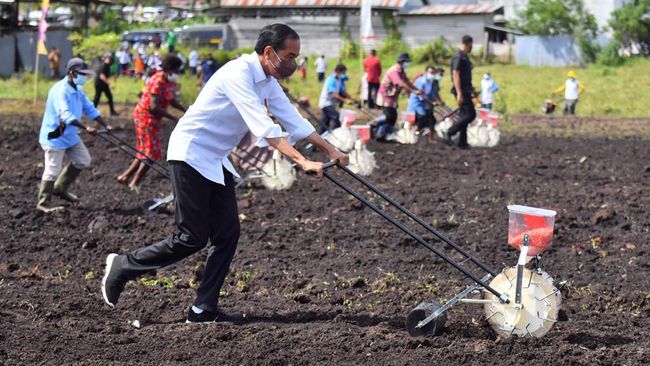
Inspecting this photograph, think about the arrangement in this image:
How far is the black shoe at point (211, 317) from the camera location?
257 inches

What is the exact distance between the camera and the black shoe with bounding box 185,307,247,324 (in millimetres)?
6531

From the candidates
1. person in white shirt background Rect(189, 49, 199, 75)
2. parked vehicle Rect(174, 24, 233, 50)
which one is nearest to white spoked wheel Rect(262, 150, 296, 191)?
person in white shirt background Rect(189, 49, 199, 75)

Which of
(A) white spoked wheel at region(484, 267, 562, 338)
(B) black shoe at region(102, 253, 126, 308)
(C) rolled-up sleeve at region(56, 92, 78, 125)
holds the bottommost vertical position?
(B) black shoe at region(102, 253, 126, 308)

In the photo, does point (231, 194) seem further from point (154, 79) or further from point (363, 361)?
point (154, 79)

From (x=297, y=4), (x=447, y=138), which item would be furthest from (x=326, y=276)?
(x=297, y=4)

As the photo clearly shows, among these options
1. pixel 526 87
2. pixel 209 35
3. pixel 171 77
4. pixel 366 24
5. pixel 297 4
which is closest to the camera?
pixel 171 77

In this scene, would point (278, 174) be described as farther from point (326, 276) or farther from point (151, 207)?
point (326, 276)

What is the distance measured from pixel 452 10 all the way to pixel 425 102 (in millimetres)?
32215

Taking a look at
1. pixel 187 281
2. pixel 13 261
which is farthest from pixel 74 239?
pixel 187 281

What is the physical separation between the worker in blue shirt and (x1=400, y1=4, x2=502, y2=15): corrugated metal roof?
30.2m

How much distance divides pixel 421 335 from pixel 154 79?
652 centimetres

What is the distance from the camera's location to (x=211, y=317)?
6.55 metres

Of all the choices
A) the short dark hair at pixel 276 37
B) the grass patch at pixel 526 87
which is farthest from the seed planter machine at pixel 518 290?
the grass patch at pixel 526 87

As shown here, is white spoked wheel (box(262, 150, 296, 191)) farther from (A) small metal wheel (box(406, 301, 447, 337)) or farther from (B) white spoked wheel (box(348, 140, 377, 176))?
(A) small metal wheel (box(406, 301, 447, 337))
